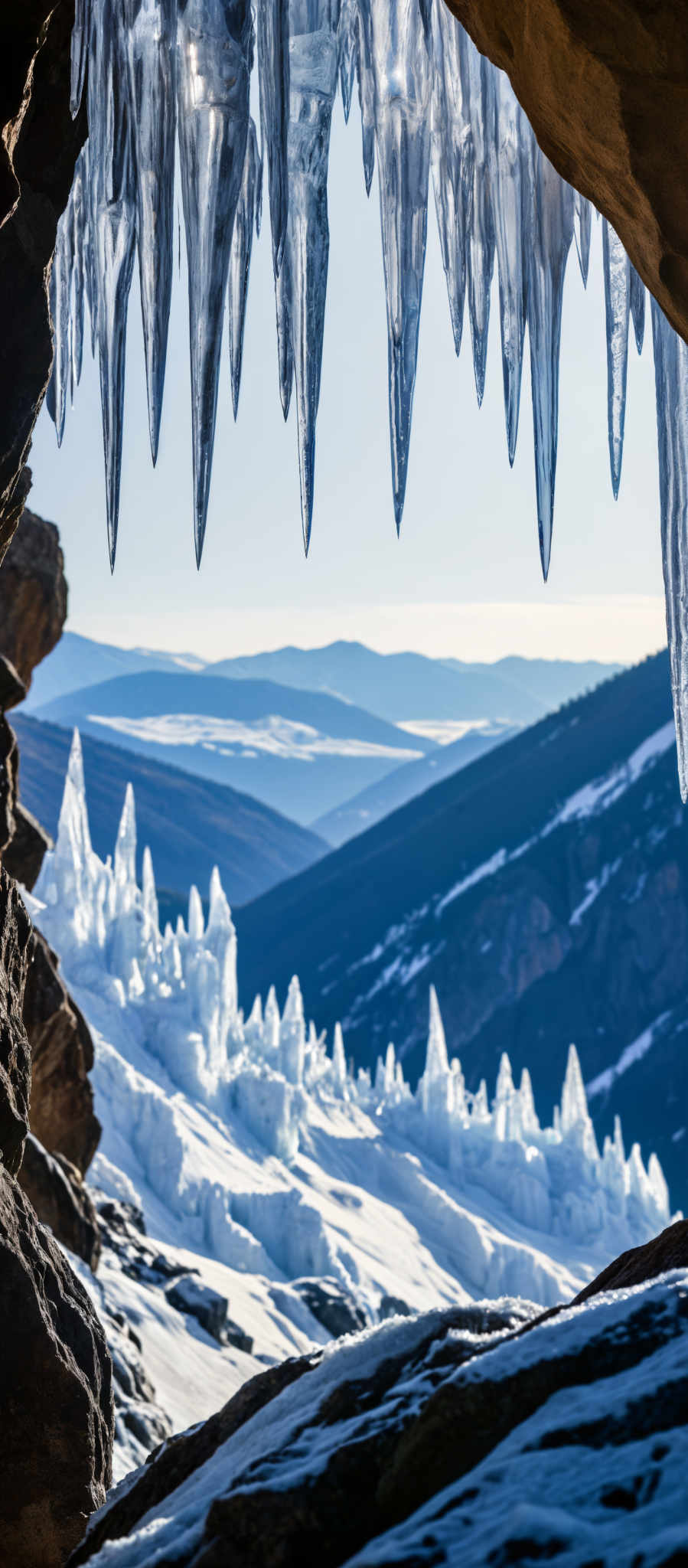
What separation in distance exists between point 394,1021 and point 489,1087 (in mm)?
7748

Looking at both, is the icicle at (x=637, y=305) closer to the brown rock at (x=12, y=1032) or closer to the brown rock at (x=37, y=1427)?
the brown rock at (x=12, y=1032)

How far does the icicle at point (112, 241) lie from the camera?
6.80 metres

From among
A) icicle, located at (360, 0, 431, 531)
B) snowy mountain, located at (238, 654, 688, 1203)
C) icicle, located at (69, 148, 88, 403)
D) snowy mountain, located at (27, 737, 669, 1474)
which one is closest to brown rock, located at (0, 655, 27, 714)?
icicle, located at (69, 148, 88, 403)

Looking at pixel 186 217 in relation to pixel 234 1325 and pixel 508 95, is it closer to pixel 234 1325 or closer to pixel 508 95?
pixel 508 95

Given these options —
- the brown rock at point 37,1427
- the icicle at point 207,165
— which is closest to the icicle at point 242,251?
the icicle at point 207,165

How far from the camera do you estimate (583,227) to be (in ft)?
23.9

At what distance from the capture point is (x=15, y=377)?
501 centimetres

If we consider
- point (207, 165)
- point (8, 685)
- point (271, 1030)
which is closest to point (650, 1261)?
point (207, 165)

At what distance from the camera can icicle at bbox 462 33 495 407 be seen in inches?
283

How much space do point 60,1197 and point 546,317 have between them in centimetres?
635

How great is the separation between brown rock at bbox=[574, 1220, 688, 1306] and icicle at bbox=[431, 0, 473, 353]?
17.5 ft

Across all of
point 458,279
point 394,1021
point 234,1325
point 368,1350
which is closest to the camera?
point 368,1350

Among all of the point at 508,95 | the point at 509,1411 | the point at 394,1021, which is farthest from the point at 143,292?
the point at 394,1021

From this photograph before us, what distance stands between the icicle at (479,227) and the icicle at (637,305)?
101 centimetres
